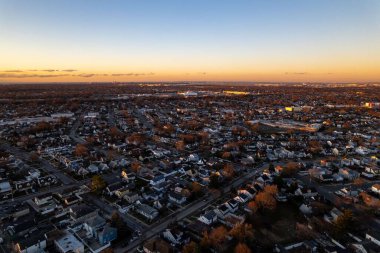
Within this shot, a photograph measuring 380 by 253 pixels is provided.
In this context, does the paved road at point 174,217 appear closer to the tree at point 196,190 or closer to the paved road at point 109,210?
the tree at point 196,190

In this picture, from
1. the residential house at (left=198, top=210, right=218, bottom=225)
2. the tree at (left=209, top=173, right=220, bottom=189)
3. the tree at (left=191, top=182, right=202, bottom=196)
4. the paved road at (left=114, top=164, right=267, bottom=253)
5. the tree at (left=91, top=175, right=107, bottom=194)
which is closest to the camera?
the paved road at (left=114, top=164, right=267, bottom=253)

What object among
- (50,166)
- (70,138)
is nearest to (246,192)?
(50,166)

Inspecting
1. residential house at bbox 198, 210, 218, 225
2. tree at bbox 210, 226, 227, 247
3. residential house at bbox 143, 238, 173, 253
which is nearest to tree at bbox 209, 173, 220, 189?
residential house at bbox 198, 210, 218, 225

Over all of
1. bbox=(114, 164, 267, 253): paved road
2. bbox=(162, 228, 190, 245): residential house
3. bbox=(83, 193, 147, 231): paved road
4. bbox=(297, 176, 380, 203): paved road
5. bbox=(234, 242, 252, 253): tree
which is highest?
bbox=(234, 242, 252, 253): tree

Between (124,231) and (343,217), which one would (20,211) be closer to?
(124,231)

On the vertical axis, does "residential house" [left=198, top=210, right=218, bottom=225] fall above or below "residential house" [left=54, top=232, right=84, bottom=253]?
above

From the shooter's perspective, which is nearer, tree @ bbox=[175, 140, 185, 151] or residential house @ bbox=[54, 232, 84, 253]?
residential house @ bbox=[54, 232, 84, 253]

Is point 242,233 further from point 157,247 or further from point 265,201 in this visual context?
point 157,247

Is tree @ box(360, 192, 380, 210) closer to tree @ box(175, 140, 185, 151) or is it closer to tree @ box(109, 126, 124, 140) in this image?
tree @ box(175, 140, 185, 151)

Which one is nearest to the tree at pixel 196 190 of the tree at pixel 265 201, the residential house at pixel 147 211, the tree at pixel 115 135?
the residential house at pixel 147 211
